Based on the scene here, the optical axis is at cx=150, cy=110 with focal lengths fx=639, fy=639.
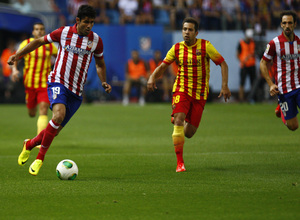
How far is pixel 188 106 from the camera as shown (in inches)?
377

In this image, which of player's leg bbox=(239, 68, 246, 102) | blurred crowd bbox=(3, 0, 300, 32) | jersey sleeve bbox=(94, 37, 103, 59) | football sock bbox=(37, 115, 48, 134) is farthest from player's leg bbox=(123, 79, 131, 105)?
jersey sleeve bbox=(94, 37, 103, 59)

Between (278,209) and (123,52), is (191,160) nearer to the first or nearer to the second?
(278,209)

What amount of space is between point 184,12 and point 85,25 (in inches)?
778

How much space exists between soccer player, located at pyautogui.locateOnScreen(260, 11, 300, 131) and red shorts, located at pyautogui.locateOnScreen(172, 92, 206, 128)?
3.70 ft

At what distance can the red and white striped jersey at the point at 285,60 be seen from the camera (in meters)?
9.81

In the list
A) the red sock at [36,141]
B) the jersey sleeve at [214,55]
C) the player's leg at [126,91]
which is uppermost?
the jersey sleeve at [214,55]

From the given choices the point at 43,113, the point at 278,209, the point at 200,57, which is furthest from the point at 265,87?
the point at 278,209

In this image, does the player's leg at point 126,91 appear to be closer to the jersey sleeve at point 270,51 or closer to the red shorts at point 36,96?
the red shorts at point 36,96

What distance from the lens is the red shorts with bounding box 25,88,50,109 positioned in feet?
41.1

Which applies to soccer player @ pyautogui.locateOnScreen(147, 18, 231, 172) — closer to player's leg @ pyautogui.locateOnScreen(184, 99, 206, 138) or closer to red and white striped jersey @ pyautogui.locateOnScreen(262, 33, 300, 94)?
player's leg @ pyautogui.locateOnScreen(184, 99, 206, 138)

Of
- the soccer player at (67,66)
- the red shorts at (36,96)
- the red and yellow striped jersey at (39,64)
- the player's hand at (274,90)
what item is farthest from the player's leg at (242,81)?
the soccer player at (67,66)

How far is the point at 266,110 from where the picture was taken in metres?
21.9

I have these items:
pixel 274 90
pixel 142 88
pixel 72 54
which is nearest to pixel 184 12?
pixel 142 88

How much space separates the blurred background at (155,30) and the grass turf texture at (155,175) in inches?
385
